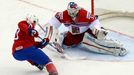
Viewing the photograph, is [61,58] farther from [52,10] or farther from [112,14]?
[52,10]

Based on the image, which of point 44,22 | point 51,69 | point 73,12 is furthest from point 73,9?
point 44,22

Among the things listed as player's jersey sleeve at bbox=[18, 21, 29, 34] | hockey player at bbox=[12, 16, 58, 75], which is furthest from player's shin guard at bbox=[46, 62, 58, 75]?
player's jersey sleeve at bbox=[18, 21, 29, 34]

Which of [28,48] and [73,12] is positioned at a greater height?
[73,12]

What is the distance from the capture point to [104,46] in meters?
2.49

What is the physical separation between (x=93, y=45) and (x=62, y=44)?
22cm

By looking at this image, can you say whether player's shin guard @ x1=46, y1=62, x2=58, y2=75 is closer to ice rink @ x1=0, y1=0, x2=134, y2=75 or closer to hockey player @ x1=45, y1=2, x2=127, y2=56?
ice rink @ x1=0, y1=0, x2=134, y2=75

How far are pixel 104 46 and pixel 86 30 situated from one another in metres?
0.16

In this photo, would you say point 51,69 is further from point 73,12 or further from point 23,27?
point 73,12

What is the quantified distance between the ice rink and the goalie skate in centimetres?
11

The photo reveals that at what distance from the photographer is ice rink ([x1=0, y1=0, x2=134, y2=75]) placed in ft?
7.55

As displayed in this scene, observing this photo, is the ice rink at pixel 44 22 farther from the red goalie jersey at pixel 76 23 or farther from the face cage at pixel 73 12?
the face cage at pixel 73 12

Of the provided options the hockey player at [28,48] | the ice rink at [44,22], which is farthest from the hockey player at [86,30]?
the hockey player at [28,48]

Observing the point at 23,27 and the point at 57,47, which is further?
the point at 57,47

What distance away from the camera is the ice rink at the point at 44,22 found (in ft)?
7.55
